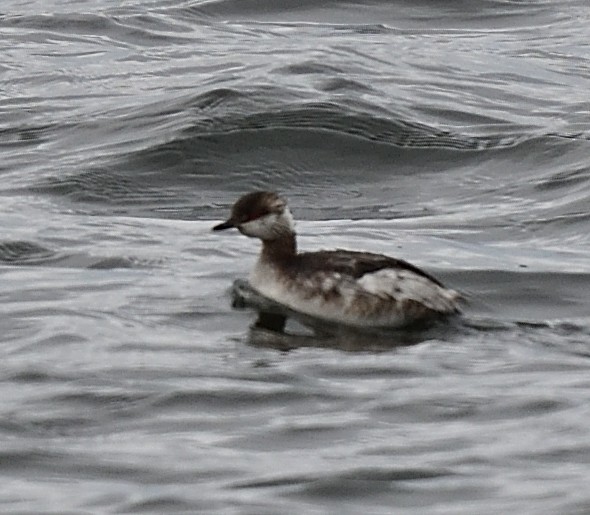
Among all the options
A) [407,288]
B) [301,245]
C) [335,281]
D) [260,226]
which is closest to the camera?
[407,288]

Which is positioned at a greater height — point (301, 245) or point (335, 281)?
point (335, 281)

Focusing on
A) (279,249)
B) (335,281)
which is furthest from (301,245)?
(335,281)

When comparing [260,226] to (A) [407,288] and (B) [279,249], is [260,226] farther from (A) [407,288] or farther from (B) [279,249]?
(A) [407,288]

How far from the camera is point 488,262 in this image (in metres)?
14.0

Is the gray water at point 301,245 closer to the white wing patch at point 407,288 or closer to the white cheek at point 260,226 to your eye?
the white wing patch at point 407,288

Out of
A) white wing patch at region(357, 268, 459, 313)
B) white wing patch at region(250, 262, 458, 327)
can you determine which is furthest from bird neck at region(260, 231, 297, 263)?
white wing patch at region(357, 268, 459, 313)

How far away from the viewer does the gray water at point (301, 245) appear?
947 cm

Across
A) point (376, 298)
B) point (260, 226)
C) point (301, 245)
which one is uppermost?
point (260, 226)

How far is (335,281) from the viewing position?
1236 centimetres

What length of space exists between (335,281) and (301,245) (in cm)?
238

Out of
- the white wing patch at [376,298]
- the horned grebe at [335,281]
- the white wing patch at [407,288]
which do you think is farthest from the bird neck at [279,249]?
the white wing patch at [407,288]

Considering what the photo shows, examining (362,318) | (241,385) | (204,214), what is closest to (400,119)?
(204,214)

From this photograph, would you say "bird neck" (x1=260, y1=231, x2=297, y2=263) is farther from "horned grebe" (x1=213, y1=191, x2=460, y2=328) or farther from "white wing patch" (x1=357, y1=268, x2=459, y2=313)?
"white wing patch" (x1=357, y1=268, x2=459, y2=313)

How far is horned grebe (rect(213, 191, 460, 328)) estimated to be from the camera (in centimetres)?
1218
